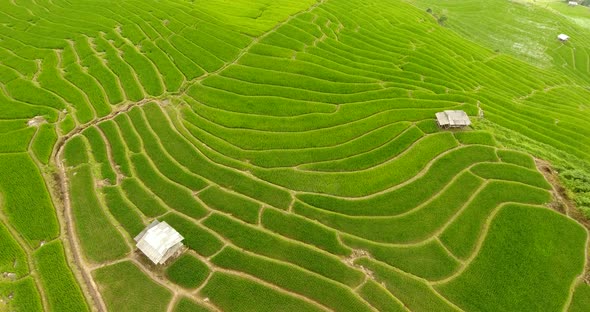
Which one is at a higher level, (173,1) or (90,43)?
(173,1)

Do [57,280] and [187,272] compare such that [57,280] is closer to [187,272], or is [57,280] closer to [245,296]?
[187,272]

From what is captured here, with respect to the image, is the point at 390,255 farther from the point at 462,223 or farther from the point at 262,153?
the point at 262,153

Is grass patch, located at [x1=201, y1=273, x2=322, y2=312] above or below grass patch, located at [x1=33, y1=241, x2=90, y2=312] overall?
above

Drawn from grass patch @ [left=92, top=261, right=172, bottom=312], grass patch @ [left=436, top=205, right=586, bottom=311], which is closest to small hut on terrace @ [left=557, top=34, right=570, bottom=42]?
grass patch @ [left=436, top=205, right=586, bottom=311]

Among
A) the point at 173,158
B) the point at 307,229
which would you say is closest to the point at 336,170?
the point at 307,229

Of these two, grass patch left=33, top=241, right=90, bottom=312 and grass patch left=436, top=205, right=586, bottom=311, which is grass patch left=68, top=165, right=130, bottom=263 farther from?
grass patch left=436, top=205, right=586, bottom=311

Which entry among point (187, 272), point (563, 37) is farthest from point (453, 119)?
point (563, 37)

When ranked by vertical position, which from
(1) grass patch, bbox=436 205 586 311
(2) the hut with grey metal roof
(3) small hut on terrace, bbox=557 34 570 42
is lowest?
(1) grass patch, bbox=436 205 586 311
